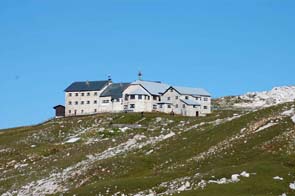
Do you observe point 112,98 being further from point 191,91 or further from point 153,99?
point 191,91

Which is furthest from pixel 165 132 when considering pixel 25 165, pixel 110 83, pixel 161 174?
pixel 110 83

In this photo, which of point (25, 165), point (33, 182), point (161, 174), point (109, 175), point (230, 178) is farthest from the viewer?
point (25, 165)

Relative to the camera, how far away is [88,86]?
6516 inches

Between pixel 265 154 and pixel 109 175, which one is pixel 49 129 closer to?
pixel 109 175

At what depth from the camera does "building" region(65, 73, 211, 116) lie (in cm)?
14688

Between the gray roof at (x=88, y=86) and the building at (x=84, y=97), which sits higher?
the gray roof at (x=88, y=86)

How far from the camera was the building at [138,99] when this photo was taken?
146875mm

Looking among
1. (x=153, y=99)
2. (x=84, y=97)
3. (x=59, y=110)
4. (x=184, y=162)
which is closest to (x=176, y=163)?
(x=184, y=162)

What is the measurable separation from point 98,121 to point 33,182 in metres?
58.1

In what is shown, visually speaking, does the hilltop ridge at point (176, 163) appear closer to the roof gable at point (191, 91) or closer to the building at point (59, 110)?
the roof gable at point (191, 91)

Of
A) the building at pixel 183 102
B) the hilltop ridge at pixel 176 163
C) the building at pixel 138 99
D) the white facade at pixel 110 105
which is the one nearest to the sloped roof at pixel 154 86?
the building at pixel 138 99

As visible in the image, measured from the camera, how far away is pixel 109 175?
209ft

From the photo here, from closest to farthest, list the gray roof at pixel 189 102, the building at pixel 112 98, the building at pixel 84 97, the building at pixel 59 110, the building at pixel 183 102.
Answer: the gray roof at pixel 189 102 < the building at pixel 183 102 < the building at pixel 112 98 < the building at pixel 84 97 < the building at pixel 59 110

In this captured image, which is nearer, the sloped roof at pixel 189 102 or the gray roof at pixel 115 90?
the sloped roof at pixel 189 102
